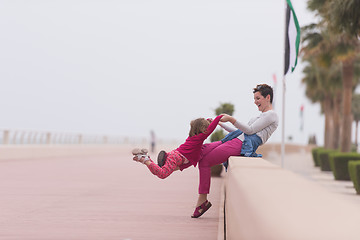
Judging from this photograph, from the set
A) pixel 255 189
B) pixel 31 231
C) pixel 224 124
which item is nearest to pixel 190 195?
pixel 224 124

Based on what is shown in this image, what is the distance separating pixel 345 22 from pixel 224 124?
1271 cm

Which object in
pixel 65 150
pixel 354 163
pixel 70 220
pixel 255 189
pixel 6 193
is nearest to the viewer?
pixel 255 189

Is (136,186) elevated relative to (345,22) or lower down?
lower down

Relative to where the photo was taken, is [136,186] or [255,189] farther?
[136,186]

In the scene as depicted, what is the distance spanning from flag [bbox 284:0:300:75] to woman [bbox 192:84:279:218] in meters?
11.5

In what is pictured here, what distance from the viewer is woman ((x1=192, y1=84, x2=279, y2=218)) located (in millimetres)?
7473

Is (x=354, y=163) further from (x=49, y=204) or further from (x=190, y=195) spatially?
(x=49, y=204)

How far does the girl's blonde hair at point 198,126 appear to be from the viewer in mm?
7090

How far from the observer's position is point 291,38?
1962 cm

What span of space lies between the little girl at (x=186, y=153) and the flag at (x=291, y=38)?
12.2m

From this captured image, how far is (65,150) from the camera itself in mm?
33688

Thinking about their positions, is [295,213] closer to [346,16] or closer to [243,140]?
[243,140]

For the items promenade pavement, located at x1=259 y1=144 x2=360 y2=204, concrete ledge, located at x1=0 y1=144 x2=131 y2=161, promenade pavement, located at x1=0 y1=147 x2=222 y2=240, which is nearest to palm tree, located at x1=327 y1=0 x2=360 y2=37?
promenade pavement, located at x1=259 y1=144 x2=360 y2=204

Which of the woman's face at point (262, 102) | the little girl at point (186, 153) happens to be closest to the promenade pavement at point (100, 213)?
the little girl at point (186, 153)
